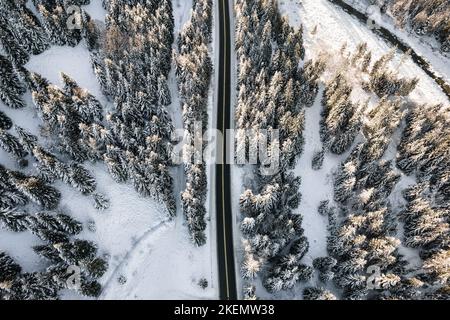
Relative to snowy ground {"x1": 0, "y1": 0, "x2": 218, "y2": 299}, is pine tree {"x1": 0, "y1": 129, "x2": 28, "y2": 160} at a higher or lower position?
higher

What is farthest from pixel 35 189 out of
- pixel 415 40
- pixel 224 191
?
pixel 415 40

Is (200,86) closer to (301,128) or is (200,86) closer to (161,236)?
(301,128)

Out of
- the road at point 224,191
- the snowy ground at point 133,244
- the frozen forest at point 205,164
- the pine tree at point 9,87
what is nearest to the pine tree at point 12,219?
the frozen forest at point 205,164

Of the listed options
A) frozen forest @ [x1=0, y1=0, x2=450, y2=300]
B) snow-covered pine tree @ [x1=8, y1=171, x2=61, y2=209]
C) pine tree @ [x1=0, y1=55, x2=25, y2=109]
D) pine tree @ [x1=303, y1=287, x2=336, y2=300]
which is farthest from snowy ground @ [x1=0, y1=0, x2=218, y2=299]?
pine tree @ [x1=303, y1=287, x2=336, y2=300]

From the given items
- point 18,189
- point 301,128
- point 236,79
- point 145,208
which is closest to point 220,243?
point 145,208

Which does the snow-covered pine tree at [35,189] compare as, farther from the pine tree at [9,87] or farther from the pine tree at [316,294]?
the pine tree at [316,294]

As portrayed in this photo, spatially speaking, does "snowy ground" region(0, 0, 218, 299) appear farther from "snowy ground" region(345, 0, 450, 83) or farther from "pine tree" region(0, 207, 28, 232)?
"snowy ground" region(345, 0, 450, 83)
